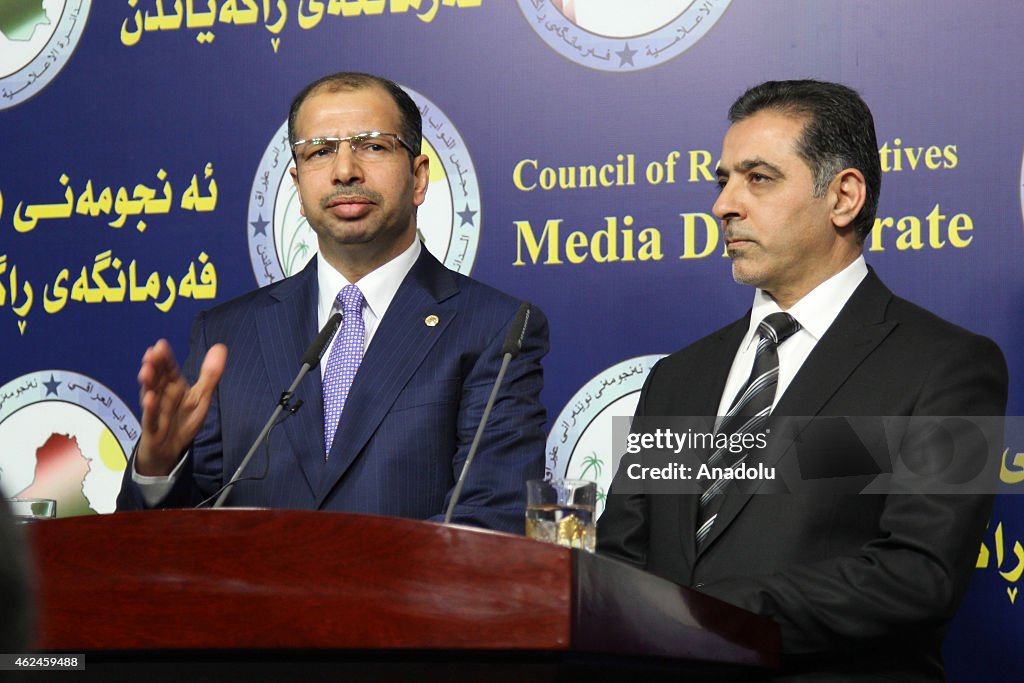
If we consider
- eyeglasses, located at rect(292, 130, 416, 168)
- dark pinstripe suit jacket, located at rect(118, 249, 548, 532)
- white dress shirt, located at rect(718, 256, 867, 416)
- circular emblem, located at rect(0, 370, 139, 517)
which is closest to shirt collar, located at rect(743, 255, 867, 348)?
white dress shirt, located at rect(718, 256, 867, 416)

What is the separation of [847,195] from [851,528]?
754 millimetres

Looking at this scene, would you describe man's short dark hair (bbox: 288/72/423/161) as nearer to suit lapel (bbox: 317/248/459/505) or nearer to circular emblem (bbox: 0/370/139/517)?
suit lapel (bbox: 317/248/459/505)

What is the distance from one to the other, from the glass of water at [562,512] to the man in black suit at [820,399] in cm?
28

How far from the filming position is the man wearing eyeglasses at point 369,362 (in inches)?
105

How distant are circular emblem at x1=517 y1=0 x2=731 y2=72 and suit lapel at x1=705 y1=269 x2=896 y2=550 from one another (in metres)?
1.07

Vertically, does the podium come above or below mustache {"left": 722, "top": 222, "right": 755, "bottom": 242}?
below

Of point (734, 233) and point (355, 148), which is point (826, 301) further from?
point (355, 148)

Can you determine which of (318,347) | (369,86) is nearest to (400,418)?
(318,347)

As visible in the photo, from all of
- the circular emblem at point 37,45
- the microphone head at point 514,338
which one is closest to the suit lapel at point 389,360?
the microphone head at point 514,338

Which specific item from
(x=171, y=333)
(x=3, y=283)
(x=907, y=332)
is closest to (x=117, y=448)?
(x=171, y=333)

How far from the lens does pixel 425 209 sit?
3.58 meters

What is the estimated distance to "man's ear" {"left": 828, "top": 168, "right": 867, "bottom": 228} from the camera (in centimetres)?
274

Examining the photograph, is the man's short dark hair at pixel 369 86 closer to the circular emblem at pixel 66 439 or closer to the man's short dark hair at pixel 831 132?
the man's short dark hair at pixel 831 132

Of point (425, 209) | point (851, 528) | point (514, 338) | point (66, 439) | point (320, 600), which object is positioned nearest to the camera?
point (320, 600)
